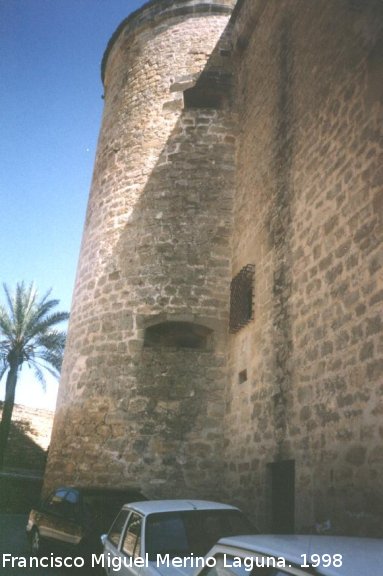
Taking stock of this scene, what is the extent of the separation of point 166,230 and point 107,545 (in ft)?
18.3

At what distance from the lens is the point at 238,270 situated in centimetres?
786

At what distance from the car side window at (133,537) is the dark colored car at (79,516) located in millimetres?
1323

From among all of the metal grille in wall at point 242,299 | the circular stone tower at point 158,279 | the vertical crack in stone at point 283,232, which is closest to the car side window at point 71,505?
the circular stone tower at point 158,279

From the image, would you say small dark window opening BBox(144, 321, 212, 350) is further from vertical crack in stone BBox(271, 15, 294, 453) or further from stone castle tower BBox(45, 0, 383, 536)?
vertical crack in stone BBox(271, 15, 294, 453)

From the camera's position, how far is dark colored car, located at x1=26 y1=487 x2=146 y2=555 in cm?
499

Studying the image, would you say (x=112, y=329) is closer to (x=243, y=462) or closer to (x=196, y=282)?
(x=196, y=282)

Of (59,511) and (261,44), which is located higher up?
(261,44)

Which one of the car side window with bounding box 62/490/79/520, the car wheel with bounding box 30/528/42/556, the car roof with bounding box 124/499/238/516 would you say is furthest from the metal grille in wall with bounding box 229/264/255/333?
the car wheel with bounding box 30/528/42/556

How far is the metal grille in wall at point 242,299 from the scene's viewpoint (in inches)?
282

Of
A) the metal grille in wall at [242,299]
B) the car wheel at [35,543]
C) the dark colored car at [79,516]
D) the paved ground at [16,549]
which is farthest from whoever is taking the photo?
the metal grille in wall at [242,299]

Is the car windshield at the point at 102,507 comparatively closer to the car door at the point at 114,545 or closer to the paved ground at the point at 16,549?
the paved ground at the point at 16,549

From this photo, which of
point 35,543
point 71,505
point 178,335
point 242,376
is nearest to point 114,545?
point 71,505

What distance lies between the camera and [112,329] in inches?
321

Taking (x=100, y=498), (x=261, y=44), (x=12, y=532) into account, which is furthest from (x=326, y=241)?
(x=12, y=532)
